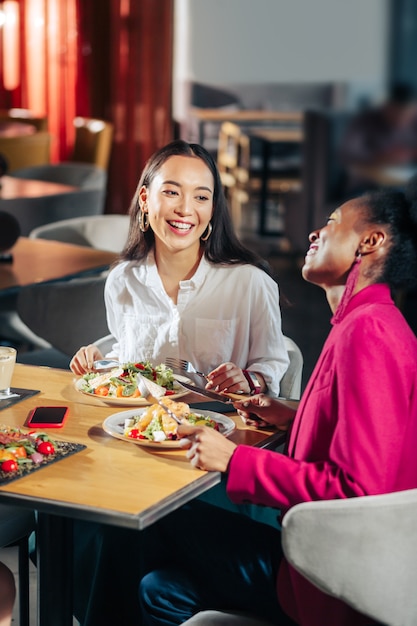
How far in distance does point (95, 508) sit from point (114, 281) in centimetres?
105

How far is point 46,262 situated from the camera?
3264 mm

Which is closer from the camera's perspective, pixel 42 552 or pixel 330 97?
pixel 42 552

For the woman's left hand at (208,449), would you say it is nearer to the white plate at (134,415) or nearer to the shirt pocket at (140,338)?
the white plate at (134,415)

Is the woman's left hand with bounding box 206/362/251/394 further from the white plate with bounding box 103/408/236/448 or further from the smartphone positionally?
the smartphone

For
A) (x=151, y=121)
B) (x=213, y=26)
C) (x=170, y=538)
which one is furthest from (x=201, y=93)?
(x=170, y=538)

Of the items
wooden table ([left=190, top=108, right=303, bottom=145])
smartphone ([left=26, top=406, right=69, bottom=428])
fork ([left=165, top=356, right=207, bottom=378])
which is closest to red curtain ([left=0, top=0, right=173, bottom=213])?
wooden table ([left=190, top=108, right=303, bottom=145])

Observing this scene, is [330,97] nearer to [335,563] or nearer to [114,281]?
[114,281]

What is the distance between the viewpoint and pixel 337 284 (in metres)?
1.66

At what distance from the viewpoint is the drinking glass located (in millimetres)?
1904

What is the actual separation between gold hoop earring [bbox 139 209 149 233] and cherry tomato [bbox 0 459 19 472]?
90cm

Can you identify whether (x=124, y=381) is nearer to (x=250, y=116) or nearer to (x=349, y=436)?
(x=349, y=436)

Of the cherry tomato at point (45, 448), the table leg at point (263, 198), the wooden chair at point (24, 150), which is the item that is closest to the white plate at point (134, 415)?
the cherry tomato at point (45, 448)

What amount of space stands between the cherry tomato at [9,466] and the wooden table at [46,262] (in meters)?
1.43

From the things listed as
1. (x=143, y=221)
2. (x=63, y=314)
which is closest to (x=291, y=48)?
(x=63, y=314)
